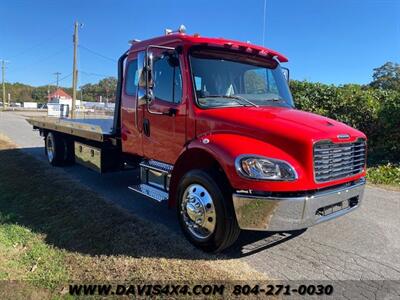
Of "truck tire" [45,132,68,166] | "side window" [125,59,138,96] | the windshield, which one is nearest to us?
the windshield

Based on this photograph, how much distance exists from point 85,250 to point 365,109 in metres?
9.87

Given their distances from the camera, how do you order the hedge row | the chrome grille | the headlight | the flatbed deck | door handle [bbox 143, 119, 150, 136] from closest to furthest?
the headlight
the chrome grille
door handle [bbox 143, 119, 150, 136]
the flatbed deck
the hedge row

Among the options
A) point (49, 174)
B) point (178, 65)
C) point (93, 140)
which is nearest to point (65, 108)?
point (49, 174)

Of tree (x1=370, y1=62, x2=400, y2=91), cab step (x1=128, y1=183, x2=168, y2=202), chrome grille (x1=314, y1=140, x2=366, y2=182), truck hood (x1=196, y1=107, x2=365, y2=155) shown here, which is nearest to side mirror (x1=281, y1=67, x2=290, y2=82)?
truck hood (x1=196, y1=107, x2=365, y2=155)

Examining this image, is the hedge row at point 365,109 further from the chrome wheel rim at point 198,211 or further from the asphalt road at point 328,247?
the chrome wheel rim at point 198,211

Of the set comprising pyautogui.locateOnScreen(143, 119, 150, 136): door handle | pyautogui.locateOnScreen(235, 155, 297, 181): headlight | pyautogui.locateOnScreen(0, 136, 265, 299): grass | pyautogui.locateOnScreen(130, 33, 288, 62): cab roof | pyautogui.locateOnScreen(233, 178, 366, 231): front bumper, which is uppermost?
pyautogui.locateOnScreen(130, 33, 288, 62): cab roof

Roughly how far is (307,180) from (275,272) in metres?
1.01

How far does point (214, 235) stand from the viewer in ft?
13.6

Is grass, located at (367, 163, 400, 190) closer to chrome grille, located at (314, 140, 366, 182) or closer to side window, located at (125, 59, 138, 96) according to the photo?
chrome grille, located at (314, 140, 366, 182)

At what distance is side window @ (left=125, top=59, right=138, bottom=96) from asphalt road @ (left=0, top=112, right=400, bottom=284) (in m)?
1.84

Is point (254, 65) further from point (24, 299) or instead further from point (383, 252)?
point (24, 299)

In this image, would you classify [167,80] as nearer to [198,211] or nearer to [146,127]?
[146,127]

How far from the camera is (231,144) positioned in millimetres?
3982

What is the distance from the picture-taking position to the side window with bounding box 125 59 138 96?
6004mm
